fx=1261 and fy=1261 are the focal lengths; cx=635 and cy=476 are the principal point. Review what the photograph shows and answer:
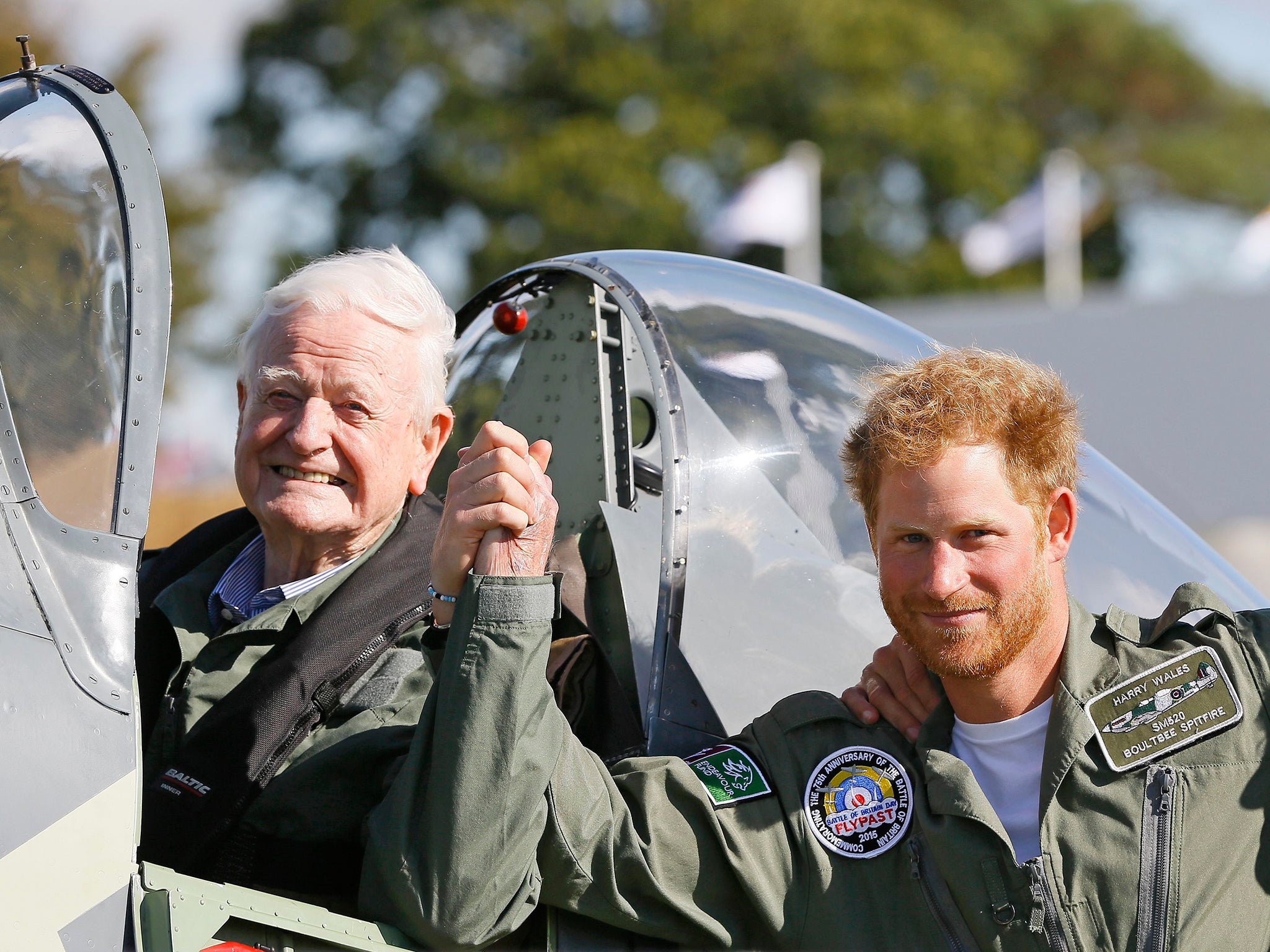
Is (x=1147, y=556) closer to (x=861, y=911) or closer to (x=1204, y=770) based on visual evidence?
(x=1204, y=770)

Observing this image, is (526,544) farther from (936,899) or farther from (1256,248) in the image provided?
(1256,248)

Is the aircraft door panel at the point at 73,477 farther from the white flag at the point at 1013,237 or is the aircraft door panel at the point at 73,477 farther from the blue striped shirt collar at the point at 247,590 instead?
the white flag at the point at 1013,237

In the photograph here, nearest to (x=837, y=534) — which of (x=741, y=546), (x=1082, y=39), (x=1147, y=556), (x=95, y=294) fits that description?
(x=741, y=546)

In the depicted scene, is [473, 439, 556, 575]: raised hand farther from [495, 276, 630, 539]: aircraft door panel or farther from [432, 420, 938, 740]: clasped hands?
[495, 276, 630, 539]: aircraft door panel

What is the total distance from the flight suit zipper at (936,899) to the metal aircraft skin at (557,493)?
0.11 meters

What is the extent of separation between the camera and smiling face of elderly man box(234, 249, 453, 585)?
232 centimetres

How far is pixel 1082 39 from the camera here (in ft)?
84.9

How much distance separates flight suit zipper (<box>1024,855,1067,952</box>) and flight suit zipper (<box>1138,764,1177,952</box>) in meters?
0.11

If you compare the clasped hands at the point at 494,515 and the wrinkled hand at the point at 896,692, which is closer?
the clasped hands at the point at 494,515

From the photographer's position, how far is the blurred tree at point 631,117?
19.2 meters

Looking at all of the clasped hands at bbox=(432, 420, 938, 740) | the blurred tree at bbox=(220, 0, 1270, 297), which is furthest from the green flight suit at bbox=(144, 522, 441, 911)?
the blurred tree at bbox=(220, 0, 1270, 297)

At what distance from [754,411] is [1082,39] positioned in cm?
2674

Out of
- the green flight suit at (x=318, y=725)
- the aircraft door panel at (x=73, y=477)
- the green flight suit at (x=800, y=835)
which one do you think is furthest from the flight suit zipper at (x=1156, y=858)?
the aircraft door panel at (x=73, y=477)

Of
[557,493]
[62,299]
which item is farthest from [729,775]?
[62,299]
